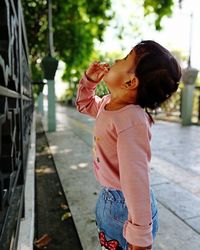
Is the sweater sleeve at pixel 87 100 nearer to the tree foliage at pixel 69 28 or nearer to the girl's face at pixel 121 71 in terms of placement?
the girl's face at pixel 121 71

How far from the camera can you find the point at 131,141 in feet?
4.39

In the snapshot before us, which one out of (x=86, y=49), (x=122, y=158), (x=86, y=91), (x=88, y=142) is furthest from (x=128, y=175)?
(x=86, y=49)

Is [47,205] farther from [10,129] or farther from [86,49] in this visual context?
[86,49]

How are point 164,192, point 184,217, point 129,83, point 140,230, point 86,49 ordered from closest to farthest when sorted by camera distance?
Answer: point 140,230, point 129,83, point 184,217, point 164,192, point 86,49

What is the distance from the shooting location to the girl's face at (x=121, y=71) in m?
1.43

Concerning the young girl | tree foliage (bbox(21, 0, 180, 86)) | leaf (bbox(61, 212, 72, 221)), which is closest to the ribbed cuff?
the young girl

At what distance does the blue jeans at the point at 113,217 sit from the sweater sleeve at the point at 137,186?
0.74ft

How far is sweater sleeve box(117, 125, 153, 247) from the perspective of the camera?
1.32 metres

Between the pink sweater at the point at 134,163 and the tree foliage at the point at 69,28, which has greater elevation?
the tree foliage at the point at 69,28

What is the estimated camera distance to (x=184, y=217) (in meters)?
3.38

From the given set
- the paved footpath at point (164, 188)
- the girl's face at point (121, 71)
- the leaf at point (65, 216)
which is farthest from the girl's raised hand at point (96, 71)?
the leaf at point (65, 216)

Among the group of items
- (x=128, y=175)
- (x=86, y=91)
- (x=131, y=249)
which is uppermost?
(x=86, y=91)

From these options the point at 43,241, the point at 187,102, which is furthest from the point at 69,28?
the point at 43,241

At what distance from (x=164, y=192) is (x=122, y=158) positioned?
303cm
